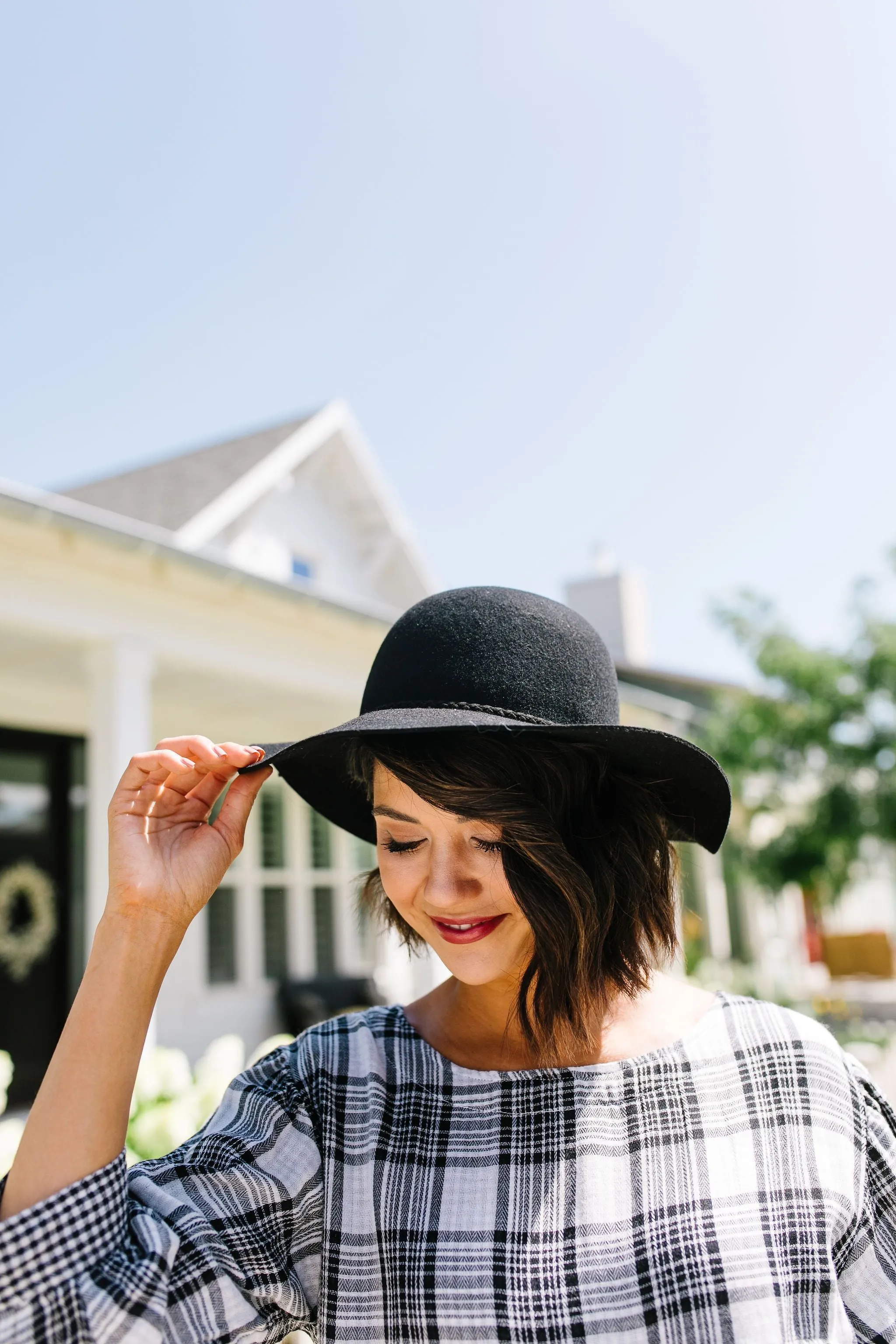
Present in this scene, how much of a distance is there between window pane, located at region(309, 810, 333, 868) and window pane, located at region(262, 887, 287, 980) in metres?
0.52

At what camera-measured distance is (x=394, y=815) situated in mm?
1289

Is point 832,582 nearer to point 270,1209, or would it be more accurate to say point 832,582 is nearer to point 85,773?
point 85,773

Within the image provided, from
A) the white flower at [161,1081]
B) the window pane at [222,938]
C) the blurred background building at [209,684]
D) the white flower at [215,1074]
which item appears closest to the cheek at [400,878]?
Answer: the blurred background building at [209,684]

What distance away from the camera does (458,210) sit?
6.33m

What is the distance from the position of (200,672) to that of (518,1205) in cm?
492

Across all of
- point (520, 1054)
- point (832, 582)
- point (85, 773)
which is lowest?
point (520, 1054)

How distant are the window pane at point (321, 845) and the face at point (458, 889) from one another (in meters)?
7.38

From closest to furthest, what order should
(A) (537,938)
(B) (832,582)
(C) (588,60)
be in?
(A) (537,938) → (C) (588,60) → (B) (832,582)

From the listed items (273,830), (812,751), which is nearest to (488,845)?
(273,830)

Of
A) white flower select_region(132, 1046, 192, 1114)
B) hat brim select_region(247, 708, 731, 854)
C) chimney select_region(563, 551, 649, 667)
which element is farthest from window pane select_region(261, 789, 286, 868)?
chimney select_region(563, 551, 649, 667)

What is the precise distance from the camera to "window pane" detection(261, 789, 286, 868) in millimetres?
8109

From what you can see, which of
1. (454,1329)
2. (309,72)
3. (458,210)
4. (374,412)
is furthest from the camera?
(374,412)

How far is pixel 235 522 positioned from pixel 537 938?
7.84m

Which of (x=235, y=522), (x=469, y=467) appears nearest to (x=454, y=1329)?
(x=235, y=522)
